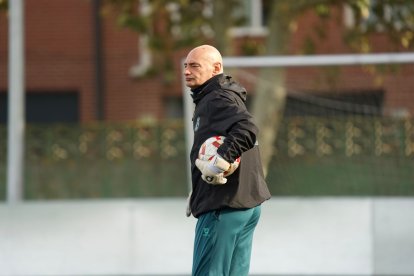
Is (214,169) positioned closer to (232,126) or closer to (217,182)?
(217,182)

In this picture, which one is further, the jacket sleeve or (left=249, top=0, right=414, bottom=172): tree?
(left=249, top=0, right=414, bottom=172): tree

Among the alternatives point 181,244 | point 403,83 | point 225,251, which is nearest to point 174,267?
point 181,244

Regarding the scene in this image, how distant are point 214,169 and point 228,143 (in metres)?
0.15

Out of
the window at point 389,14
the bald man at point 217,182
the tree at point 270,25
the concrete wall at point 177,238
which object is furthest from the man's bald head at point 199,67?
the window at point 389,14

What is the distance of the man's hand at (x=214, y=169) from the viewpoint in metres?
5.68

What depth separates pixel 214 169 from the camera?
570 centimetres

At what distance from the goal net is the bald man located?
4374mm

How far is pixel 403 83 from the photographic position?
10555mm

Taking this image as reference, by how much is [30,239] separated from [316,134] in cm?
304

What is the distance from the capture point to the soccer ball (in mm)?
5762

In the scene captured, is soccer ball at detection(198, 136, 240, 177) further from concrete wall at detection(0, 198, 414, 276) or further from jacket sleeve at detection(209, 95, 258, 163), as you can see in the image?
concrete wall at detection(0, 198, 414, 276)

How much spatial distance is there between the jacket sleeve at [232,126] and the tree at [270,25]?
4.92 meters

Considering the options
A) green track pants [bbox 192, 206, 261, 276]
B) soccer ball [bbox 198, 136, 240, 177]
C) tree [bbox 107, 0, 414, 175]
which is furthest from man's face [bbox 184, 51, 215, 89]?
tree [bbox 107, 0, 414, 175]

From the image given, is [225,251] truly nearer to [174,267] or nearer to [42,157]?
[174,267]
